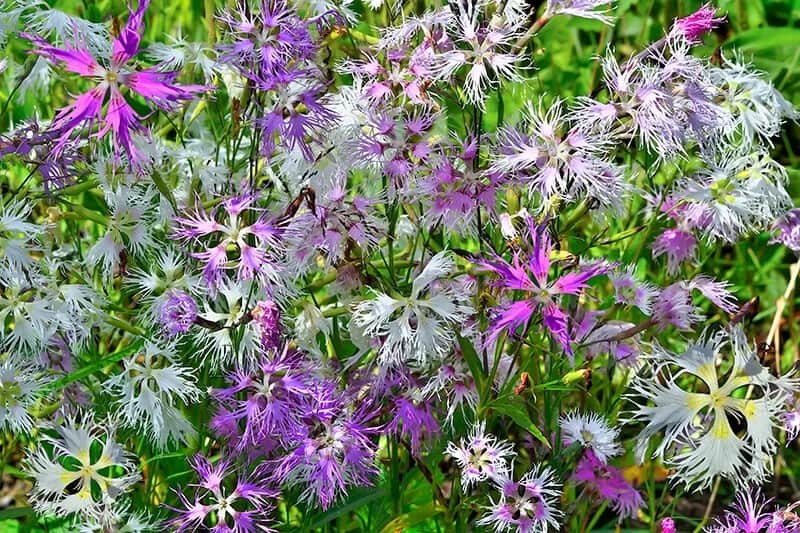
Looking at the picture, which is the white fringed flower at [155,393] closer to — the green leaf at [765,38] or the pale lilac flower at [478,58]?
the pale lilac flower at [478,58]

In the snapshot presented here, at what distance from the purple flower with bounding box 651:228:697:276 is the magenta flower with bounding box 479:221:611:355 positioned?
281 mm

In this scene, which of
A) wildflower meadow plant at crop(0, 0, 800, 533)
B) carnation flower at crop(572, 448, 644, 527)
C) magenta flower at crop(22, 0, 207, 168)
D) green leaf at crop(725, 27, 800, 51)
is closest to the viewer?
magenta flower at crop(22, 0, 207, 168)

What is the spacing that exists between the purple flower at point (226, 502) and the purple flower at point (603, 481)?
29cm

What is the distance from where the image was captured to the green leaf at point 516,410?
36.3 inches

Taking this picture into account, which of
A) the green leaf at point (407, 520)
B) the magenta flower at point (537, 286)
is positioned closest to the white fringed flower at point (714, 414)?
the magenta flower at point (537, 286)

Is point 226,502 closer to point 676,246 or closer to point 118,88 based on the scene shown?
point 118,88

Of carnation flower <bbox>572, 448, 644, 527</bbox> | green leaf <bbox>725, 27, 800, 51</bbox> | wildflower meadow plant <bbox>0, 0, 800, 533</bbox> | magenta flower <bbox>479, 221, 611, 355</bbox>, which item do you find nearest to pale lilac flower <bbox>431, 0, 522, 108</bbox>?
wildflower meadow plant <bbox>0, 0, 800, 533</bbox>

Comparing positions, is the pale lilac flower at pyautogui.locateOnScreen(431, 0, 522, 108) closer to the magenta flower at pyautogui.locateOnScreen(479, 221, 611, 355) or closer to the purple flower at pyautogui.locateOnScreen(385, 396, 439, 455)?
the magenta flower at pyautogui.locateOnScreen(479, 221, 611, 355)

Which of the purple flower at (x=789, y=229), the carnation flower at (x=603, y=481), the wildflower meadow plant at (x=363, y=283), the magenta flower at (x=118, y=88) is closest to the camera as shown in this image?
the magenta flower at (x=118, y=88)

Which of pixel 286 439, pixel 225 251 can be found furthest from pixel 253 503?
pixel 225 251

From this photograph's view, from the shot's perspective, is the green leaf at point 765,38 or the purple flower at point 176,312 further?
the green leaf at point 765,38

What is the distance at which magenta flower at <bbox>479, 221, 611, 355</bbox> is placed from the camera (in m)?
0.90

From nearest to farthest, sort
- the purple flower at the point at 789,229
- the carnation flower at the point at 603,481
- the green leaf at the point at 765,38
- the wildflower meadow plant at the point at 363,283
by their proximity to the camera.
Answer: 1. the wildflower meadow plant at the point at 363,283
2. the carnation flower at the point at 603,481
3. the purple flower at the point at 789,229
4. the green leaf at the point at 765,38

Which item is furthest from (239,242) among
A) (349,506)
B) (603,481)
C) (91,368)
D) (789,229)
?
(789,229)
